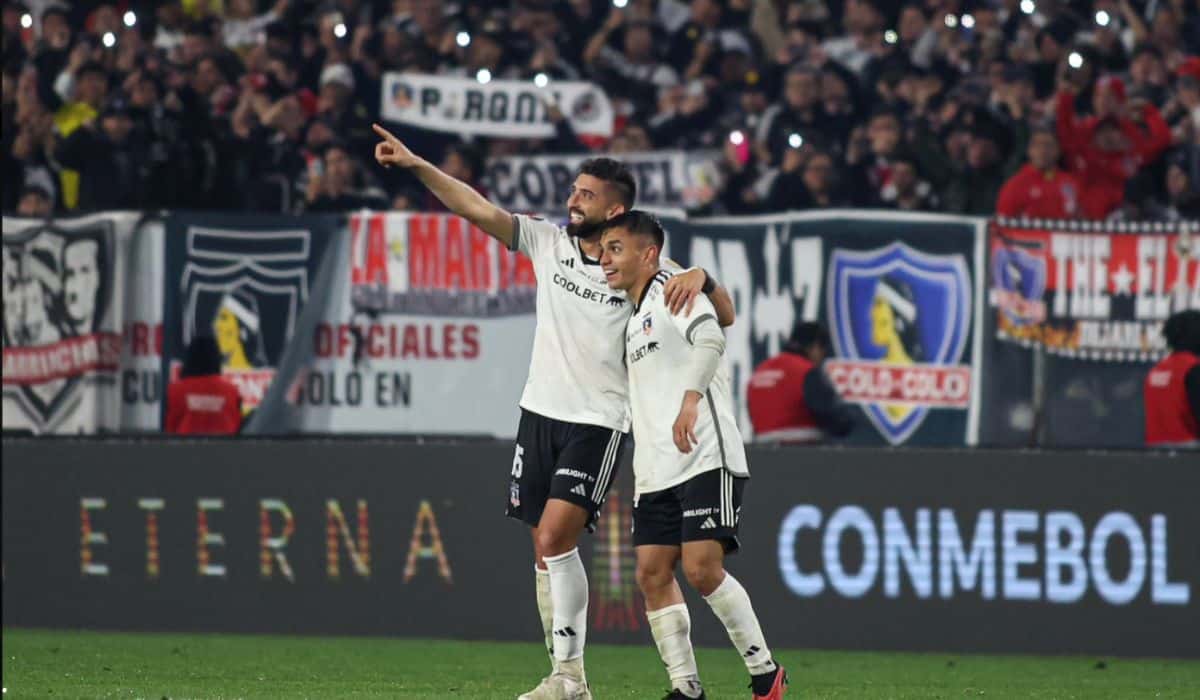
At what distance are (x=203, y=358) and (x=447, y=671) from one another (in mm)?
3120

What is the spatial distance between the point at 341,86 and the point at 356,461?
4743 millimetres

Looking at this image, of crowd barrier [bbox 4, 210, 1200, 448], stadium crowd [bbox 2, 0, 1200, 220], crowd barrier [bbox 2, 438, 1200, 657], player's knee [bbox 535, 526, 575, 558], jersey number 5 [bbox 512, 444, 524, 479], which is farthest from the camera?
stadium crowd [bbox 2, 0, 1200, 220]

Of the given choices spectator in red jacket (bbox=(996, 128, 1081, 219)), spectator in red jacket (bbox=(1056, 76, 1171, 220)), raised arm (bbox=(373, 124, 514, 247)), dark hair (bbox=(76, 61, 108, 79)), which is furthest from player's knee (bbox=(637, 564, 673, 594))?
dark hair (bbox=(76, 61, 108, 79))

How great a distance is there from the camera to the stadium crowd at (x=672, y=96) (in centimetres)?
1477

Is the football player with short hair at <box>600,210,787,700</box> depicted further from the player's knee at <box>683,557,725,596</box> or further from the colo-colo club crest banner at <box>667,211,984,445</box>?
the colo-colo club crest banner at <box>667,211,984,445</box>

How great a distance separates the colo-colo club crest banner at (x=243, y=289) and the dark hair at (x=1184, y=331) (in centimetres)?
499

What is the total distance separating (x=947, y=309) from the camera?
1234 cm

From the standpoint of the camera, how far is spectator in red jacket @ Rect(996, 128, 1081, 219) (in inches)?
545

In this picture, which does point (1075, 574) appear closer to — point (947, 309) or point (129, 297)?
point (947, 309)

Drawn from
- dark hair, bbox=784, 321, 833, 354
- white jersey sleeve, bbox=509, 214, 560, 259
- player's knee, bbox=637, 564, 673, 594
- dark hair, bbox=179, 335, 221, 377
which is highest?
white jersey sleeve, bbox=509, 214, 560, 259

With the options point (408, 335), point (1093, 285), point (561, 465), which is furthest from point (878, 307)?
point (561, 465)

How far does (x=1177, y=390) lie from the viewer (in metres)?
12.1

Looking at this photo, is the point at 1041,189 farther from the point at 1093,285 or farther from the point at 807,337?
the point at 807,337

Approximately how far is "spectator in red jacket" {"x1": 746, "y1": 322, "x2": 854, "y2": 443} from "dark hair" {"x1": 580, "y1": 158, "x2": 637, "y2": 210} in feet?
11.8
